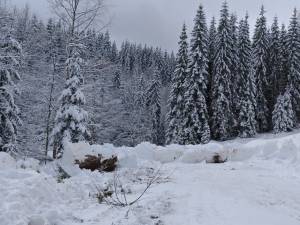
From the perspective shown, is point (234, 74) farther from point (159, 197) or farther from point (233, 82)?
point (159, 197)

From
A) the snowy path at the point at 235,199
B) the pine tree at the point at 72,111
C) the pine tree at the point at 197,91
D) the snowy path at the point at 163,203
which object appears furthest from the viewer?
the pine tree at the point at 197,91

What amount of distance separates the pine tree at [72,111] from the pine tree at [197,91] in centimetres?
1913

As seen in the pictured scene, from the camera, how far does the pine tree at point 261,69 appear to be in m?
46.0

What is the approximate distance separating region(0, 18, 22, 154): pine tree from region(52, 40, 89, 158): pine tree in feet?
11.8

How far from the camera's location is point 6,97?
22.5m

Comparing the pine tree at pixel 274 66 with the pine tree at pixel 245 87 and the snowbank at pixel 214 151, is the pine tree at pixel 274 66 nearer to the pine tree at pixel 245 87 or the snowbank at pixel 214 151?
the pine tree at pixel 245 87

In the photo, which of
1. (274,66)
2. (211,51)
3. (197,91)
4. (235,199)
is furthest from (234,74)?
(235,199)

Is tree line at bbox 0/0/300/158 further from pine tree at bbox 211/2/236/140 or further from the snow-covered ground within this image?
the snow-covered ground

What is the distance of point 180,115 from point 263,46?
15742 millimetres

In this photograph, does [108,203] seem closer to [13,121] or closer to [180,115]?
[13,121]

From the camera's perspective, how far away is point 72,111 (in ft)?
62.5

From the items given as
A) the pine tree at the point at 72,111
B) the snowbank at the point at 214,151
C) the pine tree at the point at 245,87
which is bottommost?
the snowbank at the point at 214,151

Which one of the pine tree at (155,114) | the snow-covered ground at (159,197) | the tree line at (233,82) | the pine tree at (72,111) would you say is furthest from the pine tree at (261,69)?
the snow-covered ground at (159,197)

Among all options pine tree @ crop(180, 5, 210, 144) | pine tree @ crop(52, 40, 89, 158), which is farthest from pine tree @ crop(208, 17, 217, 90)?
pine tree @ crop(52, 40, 89, 158)
